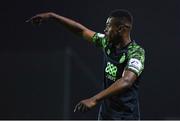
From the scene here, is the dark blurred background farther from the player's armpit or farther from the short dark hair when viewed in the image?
the player's armpit

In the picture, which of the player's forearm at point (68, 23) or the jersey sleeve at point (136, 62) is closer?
the jersey sleeve at point (136, 62)

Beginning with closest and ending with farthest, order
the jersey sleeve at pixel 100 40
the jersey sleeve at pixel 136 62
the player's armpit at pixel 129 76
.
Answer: the player's armpit at pixel 129 76
the jersey sleeve at pixel 136 62
the jersey sleeve at pixel 100 40

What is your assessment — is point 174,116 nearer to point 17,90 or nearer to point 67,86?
point 67,86

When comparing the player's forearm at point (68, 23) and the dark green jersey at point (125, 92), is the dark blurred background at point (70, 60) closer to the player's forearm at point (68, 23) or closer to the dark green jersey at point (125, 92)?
the player's forearm at point (68, 23)

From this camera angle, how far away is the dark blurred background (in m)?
8.48

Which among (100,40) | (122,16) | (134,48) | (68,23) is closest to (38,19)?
(68,23)

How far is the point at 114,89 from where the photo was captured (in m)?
3.97

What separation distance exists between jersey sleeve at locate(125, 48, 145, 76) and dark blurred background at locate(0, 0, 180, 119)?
12.7ft

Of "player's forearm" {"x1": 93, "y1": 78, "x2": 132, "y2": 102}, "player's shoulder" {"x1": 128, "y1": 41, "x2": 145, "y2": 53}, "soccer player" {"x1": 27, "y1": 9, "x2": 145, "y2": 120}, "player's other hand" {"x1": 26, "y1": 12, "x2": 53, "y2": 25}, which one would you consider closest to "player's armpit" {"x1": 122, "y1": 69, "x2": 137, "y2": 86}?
"player's forearm" {"x1": 93, "y1": 78, "x2": 132, "y2": 102}

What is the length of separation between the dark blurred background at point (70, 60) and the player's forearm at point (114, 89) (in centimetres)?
423

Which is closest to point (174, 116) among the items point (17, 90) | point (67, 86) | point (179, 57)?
point (179, 57)

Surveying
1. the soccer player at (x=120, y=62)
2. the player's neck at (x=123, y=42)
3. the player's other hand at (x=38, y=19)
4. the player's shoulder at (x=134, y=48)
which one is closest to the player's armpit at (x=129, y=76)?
the soccer player at (x=120, y=62)

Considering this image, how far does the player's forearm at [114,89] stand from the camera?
3.89 m

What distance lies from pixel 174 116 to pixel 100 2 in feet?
6.18
